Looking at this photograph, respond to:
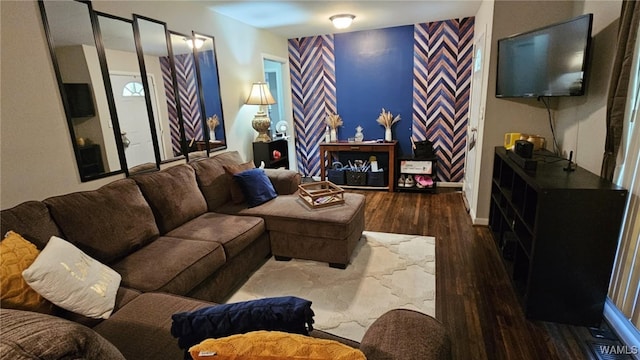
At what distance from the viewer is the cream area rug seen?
2096 mm

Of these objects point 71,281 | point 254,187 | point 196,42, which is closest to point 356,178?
point 254,187

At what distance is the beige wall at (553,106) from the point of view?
7.08ft

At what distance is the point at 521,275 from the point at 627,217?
2.40 ft

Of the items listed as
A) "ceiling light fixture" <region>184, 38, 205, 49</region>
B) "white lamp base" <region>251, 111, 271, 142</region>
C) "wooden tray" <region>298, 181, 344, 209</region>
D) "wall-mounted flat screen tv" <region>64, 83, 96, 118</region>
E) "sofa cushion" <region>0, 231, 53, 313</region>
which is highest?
"ceiling light fixture" <region>184, 38, 205, 49</region>

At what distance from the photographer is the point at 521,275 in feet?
7.49

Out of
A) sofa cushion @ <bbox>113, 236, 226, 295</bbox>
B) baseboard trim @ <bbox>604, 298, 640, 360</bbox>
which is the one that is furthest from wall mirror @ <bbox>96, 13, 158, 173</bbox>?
baseboard trim @ <bbox>604, 298, 640, 360</bbox>

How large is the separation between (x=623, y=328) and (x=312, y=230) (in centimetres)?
200

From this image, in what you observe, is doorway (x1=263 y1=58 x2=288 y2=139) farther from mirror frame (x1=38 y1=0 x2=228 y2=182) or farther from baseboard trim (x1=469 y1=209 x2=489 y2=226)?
baseboard trim (x1=469 y1=209 x2=489 y2=226)

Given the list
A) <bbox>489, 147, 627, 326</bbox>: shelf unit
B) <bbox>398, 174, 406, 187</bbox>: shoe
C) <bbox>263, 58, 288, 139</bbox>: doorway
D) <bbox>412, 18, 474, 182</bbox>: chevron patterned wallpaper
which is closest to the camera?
<bbox>489, 147, 627, 326</bbox>: shelf unit

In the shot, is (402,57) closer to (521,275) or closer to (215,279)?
(521,275)

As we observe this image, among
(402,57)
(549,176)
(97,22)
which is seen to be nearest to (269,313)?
(549,176)

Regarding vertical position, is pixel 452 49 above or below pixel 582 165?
above

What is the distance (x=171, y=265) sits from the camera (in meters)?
1.91

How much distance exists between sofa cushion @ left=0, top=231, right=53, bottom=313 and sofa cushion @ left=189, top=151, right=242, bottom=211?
1.51m
